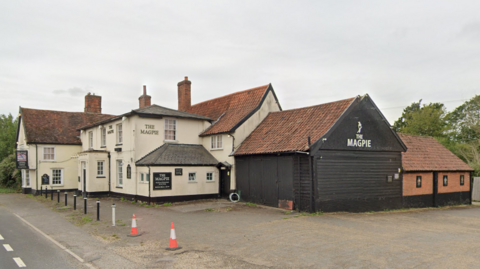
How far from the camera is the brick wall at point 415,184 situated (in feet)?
73.0

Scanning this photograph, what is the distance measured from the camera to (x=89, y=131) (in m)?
29.8

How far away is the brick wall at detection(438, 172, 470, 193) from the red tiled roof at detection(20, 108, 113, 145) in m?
28.3

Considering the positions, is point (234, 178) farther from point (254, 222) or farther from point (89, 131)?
point (89, 131)

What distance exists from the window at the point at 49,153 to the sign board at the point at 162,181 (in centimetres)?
1438

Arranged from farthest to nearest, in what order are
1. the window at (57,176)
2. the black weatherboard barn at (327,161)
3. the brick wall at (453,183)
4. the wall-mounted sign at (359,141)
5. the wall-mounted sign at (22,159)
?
the window at (57,176) < the wall-mounted sign at (22,159) < the brick wall at (453,183) < the wall-mounted sign at (359,141) < the black weatherboard barn at (327,161)

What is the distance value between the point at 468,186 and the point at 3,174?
40.5 meters

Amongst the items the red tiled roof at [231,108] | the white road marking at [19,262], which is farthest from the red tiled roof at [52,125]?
the white road marking at [19,262]

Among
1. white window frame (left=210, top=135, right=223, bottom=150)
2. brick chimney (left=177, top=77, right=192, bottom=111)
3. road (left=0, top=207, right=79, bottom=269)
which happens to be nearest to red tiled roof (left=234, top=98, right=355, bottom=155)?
white window frame (left=210, top=135, right=223, bottom=150)

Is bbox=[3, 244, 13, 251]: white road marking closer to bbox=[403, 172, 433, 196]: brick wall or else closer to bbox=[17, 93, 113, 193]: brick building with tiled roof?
bbox=[17, 93, 113, 193]: brick building with tiled roof

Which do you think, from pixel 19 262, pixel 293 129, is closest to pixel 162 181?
pixel 293 129

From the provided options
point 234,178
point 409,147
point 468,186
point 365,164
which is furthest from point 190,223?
point 468,186

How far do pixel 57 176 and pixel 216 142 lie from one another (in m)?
15.3

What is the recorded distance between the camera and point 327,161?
18234 millimetres

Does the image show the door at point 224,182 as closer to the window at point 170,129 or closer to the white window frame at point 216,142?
the white window frame at point 216,142
